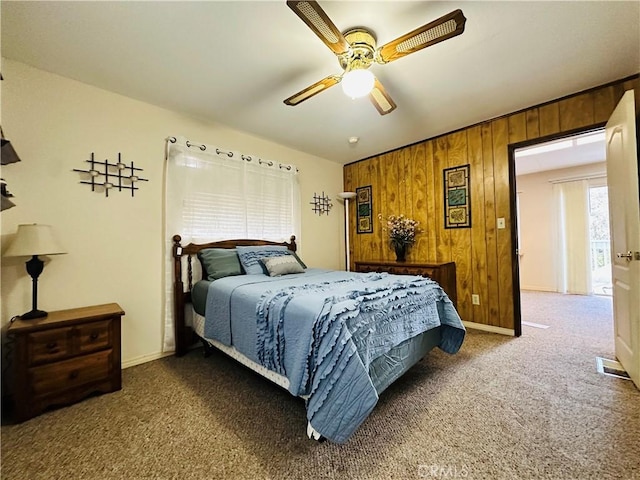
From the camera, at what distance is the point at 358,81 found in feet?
5.59

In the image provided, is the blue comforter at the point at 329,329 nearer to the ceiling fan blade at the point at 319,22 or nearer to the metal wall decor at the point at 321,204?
the ceiling fan blade at the point at 319,22

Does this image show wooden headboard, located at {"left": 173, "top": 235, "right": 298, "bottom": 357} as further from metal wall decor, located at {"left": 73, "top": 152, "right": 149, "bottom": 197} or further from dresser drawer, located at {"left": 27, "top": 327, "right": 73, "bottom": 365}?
dresser drawer, located at {"left": 27, "top": 327, "right": 73, "bottom": 365}

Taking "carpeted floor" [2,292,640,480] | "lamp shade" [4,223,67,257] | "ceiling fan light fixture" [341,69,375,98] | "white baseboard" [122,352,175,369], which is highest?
"ceiling fan light fixture" [341,69,375,98]

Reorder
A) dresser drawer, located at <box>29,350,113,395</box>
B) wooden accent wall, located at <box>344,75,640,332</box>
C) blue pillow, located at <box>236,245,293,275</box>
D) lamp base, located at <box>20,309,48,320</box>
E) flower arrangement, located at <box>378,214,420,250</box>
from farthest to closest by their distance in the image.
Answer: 1. flower arrangement, located at <box>378,214,420,250</box>
2. blue pillow, located at <box>236,245,293,275</box>
3. wooden accent wall, located at <box>344,75,640,332</box>
4. lamp base, located at <box>20,309,48,320</box>
5. dresser drawer, located at <box>29,350,113,395</box>

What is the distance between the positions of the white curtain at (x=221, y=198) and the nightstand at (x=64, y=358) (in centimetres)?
65

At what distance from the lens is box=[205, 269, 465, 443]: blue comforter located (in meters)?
1.32

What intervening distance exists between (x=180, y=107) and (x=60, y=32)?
1009 mm

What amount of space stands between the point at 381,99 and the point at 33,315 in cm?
299

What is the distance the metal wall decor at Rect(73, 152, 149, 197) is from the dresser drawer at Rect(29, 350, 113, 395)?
1344mm

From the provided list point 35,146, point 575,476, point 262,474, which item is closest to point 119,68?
point 35,146

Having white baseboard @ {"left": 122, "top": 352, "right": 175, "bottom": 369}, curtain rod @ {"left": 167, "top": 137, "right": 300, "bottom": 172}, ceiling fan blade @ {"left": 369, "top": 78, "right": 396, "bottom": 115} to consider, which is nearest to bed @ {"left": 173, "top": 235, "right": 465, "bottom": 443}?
white baseboard @ {"left": 122, "top": 352, "right": 175, "bottom": 369}

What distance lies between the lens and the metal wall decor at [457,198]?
3.31 m

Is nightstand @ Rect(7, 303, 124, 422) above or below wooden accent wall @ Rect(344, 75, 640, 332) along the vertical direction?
below

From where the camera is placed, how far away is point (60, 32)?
5.65 feet
